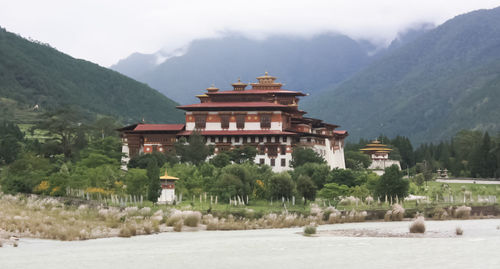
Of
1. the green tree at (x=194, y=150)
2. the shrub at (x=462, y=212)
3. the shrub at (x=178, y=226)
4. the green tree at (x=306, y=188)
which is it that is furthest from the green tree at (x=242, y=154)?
the shrub at (x=178, y=226)

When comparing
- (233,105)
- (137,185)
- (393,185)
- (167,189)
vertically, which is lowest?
(167,189)

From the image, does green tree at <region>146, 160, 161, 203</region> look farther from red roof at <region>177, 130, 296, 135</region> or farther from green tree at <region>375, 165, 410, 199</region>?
red roof at <region>177, 130, 296, 135</region>

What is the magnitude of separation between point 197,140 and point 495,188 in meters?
34.3

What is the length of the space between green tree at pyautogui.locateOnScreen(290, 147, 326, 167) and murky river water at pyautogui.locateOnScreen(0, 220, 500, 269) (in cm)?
3920

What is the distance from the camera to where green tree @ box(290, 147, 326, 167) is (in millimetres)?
91562

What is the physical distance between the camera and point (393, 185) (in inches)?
2699

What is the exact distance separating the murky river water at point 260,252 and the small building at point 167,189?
15.8m

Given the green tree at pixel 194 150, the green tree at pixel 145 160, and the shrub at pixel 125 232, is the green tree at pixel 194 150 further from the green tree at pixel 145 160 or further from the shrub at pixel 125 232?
the shrub at pixel 125 232

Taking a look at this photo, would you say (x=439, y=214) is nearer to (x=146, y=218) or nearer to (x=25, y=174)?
(x=146, y=218)

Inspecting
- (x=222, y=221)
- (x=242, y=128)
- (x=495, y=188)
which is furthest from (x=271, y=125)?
(x=222, y=221)

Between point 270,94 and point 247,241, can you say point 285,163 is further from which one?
point 247,241

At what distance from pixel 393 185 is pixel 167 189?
792 inches

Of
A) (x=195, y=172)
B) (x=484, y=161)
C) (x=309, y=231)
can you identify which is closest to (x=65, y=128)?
(x=195, y=172)

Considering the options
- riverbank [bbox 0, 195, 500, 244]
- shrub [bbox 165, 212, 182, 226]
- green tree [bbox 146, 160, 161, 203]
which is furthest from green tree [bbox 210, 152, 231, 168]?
shrub [bbox 165, 212, 182, 226]
